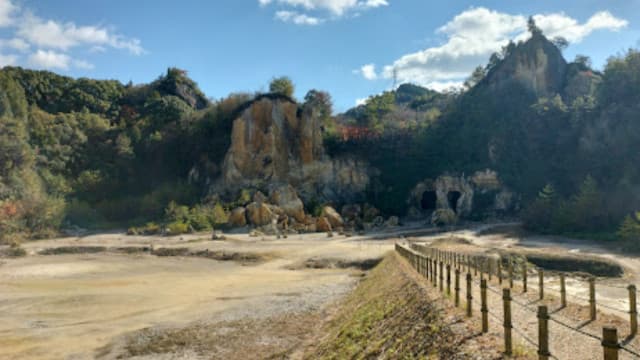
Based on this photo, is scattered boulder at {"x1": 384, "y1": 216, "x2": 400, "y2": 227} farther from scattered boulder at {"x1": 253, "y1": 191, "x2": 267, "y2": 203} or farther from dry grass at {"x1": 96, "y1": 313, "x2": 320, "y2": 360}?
dry grass at {"x1": 96, "y1": 313, "x2": 320, "y2": 360}

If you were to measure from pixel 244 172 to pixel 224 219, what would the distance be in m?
12.7

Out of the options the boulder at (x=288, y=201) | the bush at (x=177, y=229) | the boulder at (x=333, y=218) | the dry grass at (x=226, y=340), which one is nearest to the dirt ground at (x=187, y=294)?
the dry grass at (x=226, y=340)

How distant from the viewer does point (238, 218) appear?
55531 mm

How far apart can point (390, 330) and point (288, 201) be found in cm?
4904

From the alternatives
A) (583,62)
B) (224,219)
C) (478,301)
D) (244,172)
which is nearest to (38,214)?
(224,219)

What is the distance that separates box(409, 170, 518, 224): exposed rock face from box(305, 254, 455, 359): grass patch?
44588 millimetres

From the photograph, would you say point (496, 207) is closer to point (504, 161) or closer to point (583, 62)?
point (504, 161)

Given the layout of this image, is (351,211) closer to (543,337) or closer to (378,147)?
(378,147)

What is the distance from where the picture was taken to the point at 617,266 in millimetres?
28938

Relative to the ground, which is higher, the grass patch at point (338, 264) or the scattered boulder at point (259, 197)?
the scattered boulder at point (259, 197)

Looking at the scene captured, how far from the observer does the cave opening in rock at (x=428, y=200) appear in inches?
2773

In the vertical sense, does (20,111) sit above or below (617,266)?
above

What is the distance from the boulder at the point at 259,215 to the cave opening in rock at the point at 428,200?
2458 centimetres

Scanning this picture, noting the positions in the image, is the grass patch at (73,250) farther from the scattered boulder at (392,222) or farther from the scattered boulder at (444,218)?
the scattered boulder at (444,218)
